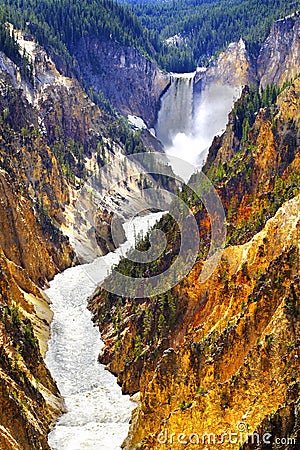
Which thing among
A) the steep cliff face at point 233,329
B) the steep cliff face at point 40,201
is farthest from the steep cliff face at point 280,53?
the steep cliff face at point 233,329

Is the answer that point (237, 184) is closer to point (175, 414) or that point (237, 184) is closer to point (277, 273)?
point (277, 273)

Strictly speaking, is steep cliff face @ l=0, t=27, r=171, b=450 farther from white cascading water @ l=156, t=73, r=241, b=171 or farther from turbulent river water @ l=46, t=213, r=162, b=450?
white cascading water @ l=156, t=73, r=241, b=171

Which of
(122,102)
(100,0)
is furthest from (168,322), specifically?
(100,0)

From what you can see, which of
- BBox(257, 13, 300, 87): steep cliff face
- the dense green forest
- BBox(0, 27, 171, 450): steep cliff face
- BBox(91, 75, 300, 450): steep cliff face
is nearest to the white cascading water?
BBox(257, 13, 300, 87): steep cliff face

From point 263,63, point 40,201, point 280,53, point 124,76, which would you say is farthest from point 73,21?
point 40,201

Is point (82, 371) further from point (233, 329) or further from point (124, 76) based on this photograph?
point (124, 76)

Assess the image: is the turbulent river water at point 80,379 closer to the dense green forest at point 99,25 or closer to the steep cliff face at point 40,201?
the steep cliff face at point 40,201
